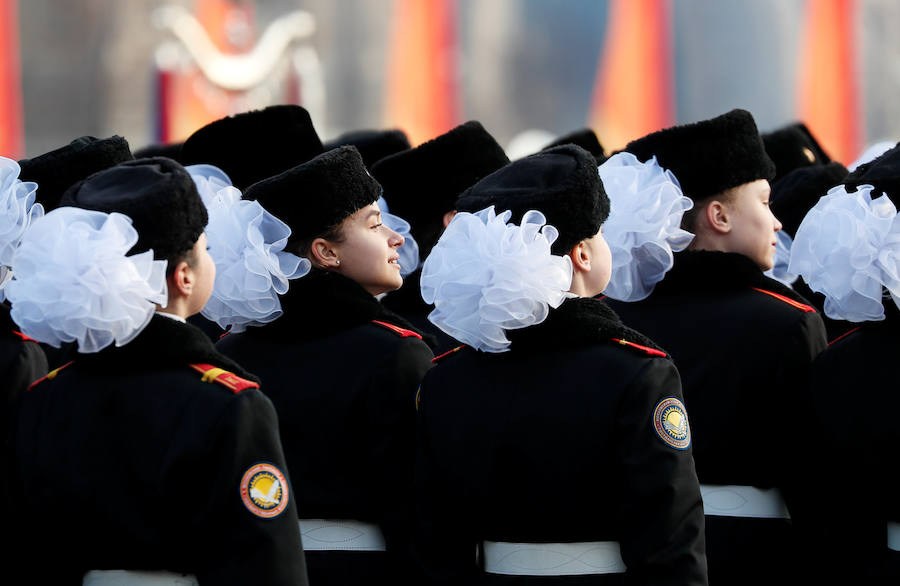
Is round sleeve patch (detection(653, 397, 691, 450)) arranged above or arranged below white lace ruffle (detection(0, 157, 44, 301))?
below

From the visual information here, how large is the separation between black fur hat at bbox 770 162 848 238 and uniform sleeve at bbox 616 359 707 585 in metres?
1.97

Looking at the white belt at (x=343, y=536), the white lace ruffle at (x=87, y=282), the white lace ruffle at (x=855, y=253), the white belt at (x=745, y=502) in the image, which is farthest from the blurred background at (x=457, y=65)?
the white lace ruffle at (x=87, y=282)

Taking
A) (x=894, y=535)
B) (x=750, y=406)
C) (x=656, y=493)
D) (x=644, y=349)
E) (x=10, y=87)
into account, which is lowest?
(x=10, y=87)

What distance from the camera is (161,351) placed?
85.9 inches

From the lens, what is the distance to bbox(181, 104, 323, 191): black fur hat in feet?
12.2

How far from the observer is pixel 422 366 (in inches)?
116

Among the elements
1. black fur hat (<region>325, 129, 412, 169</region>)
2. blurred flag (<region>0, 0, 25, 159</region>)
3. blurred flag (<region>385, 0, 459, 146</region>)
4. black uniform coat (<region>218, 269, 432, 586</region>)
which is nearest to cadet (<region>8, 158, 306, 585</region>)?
black uniform coat (<region>218, 269, 432, 586</region>)

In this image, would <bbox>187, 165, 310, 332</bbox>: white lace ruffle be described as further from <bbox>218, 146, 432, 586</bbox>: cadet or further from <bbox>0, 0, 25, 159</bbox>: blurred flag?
<bbox>0, 0, 25, 159</bbox>: blurred flag

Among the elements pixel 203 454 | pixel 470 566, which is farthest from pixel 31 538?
pixel 470 566

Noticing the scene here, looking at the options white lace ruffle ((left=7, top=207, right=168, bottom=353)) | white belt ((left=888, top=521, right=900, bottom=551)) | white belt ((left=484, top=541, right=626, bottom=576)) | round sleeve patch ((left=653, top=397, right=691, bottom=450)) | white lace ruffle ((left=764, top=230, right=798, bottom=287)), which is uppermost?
white lace ruffle ((left=7, top=207, right=168, bottom=353))

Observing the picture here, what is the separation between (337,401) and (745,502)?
97cm

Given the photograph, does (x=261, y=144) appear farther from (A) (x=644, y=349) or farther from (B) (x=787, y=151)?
(B) (x=787, y=151)

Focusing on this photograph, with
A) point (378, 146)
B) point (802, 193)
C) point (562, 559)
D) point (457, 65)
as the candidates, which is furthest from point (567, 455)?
point (457, 65)

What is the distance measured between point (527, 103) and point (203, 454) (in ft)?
31.8
